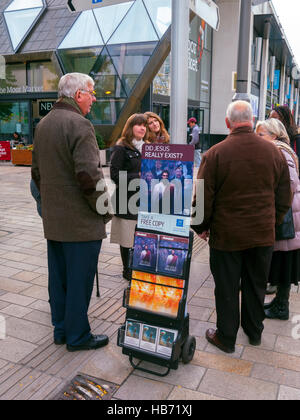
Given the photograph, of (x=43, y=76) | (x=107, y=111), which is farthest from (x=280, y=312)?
(x=43, y=76)

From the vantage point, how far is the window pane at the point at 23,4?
19375 millimetres

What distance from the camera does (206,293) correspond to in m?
4.40

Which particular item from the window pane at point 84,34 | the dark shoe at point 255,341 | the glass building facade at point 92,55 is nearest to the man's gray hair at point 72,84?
the dark shoe at point 255,341

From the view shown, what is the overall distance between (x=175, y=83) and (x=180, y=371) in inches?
95.0

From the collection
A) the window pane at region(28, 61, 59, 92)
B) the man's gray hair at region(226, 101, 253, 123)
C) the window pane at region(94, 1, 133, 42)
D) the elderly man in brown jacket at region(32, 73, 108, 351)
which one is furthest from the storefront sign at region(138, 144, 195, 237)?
the window pane at region(28, 61, 59, 92)

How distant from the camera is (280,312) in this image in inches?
151

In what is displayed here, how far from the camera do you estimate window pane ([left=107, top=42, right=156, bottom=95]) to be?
15688 mm

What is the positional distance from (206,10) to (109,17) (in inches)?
575

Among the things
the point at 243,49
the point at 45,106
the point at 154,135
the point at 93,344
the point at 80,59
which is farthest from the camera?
the point at 45,106

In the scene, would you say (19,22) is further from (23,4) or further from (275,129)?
(275,129)

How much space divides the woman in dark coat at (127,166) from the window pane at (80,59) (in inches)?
551

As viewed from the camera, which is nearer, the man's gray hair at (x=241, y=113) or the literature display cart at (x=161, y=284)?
the literature display cart at (x=161, y=284)

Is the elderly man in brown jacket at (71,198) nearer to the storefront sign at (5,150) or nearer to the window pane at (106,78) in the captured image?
the window pane at (106,78)

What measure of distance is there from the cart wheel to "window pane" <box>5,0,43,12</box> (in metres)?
20.1
